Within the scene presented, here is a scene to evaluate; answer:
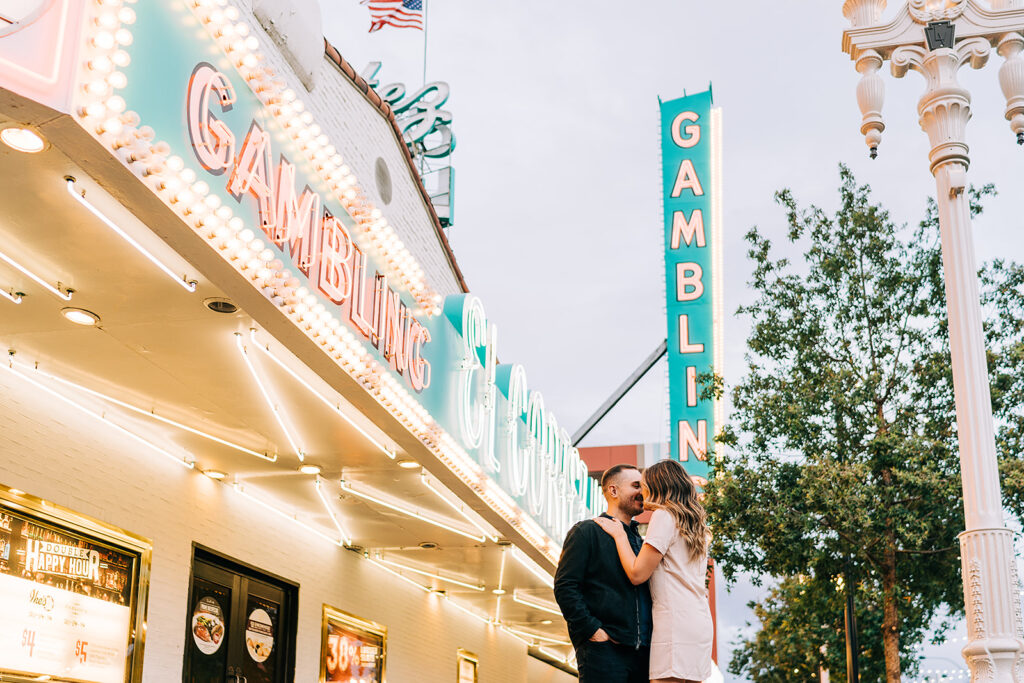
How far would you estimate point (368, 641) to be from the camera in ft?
46.9

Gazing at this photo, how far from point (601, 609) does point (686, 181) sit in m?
31.2

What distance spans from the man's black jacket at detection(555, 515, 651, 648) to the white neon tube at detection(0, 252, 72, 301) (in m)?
3.51

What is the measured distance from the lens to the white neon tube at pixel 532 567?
14117 mm

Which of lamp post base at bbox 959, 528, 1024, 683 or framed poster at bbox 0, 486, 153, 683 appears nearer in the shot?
lamp post base at bbox 959, 528, 1024, 683

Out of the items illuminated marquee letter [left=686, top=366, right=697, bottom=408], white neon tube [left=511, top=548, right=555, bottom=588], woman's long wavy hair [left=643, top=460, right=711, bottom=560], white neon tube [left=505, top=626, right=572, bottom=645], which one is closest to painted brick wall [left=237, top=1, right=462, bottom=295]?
white neon tube [left=511, top=548, right=555, bottom=588]

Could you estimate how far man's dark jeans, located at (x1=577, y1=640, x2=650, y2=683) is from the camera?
15.5ft

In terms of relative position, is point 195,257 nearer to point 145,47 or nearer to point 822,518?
point 145,47

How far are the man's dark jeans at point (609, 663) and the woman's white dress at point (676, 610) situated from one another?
120 millimetres

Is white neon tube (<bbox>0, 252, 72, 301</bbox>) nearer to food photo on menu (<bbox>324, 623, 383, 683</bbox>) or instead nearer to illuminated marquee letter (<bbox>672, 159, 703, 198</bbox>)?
food photo on menu (<bbox>324, 623, 383, 683</bbox>)

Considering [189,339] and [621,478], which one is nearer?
[621,478]

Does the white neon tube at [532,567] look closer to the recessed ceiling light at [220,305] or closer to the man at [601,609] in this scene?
the recessed ceiling light at [220,305]

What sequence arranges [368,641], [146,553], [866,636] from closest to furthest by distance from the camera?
[146,553] < [368,641] < [866,636]

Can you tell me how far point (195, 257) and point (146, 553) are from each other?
15.0 feet

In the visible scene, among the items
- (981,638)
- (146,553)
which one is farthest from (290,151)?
(981,638)
